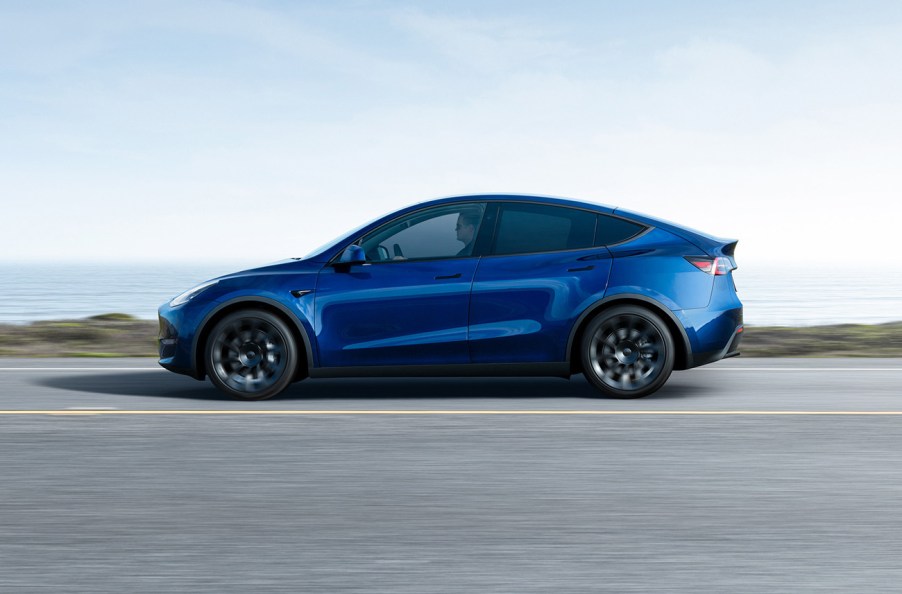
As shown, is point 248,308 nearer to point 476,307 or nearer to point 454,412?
point 476,307

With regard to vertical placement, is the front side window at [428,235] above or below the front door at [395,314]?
above

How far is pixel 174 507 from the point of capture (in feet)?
17.0

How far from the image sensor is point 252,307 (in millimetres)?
8727

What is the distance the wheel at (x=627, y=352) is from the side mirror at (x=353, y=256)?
1.82m

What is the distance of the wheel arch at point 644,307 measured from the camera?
8.61 metres

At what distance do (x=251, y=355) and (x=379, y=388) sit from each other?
122cm

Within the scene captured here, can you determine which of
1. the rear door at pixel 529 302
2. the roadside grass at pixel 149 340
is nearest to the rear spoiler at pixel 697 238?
the rear door at pixel 529 302

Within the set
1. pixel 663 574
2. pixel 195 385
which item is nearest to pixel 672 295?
pixel 195 385

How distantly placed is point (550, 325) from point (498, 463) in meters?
2.51

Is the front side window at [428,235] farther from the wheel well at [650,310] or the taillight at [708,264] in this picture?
the taillight at [708,264]

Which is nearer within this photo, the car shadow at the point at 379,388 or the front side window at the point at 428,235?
the front side window at the point at 428,235

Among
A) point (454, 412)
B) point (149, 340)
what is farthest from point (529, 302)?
point (149, 340)

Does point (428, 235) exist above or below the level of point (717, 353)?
above

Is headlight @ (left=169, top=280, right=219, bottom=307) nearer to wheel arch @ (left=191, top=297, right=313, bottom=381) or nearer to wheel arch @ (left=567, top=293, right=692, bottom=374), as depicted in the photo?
wheel arch @ (left=191, top=297, right=313, bottom=381)
